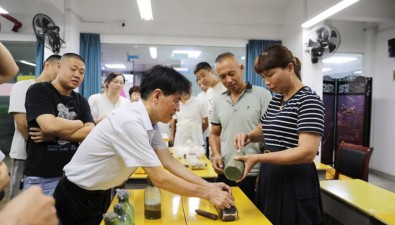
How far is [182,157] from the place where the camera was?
9.81 ft

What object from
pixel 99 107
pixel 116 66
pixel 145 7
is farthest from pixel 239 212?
pixel 116 66

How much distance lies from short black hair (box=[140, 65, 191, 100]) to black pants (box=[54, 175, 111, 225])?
1.96 feet

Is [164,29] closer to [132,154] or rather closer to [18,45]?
[18,45]

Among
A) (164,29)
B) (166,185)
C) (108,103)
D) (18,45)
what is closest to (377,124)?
(164,29)

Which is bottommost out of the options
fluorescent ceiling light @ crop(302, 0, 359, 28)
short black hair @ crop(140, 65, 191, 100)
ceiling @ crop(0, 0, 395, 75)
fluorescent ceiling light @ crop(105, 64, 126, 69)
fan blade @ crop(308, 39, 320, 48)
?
short black hair @ crop(140, 65, 191, 100)

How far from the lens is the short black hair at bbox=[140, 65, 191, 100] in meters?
1.43

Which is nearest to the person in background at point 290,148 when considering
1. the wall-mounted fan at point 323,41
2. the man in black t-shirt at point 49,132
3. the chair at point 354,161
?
the man in black t-shirt at point 49,132

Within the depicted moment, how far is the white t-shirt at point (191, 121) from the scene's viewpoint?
3824mm

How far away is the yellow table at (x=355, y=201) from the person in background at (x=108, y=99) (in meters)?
2.85

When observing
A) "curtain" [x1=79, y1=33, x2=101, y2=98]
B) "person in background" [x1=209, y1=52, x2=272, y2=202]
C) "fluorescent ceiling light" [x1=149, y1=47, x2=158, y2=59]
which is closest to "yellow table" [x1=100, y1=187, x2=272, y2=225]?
"person in background" [x1=209, y1=52, x2=272, y2=202]

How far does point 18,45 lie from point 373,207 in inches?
208

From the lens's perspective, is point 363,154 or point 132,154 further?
point 363,154

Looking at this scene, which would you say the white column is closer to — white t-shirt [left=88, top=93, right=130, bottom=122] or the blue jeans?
white t-shirt [left=88, top=93, right=130, bottom=122]

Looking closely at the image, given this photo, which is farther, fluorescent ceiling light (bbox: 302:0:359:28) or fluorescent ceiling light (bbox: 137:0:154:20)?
fluorescent ceiling light (bbox: 137:0:154:20)
